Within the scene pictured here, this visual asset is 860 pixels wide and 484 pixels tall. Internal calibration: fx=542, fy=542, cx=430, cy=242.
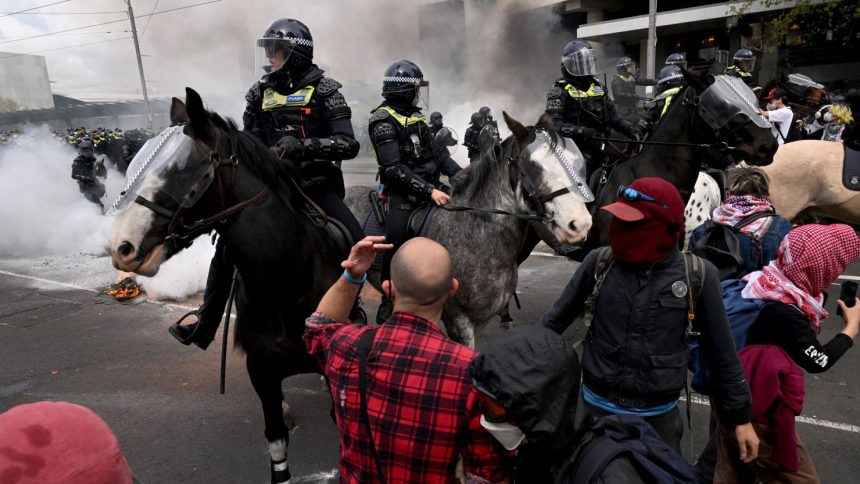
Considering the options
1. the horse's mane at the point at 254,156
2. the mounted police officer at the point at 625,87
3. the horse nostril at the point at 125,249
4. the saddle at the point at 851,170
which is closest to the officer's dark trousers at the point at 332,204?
the horse's mane at the point at 254,156

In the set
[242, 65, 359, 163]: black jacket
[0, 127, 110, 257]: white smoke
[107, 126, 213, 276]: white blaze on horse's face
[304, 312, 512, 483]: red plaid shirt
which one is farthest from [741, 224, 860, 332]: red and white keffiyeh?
[0, 127, 110, 257]: white smoke

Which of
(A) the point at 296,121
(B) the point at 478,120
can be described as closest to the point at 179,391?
(A) the point at 296,121

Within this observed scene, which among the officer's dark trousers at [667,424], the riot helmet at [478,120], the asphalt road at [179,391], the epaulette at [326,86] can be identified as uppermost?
the epaulette at [326,86]

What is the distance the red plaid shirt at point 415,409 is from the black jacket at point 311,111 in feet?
6.88

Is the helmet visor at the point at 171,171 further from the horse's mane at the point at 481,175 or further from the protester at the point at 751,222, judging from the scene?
the protester at the point at 751,222

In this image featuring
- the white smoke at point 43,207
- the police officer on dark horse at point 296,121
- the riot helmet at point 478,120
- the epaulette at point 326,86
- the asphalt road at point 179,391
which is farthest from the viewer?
the riot helmet at point 478,120

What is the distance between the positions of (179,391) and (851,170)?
7.45 meters

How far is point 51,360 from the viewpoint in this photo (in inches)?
236

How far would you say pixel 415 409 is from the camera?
1674 mm

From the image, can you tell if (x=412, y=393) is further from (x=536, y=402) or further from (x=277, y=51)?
(x=277, y=51)

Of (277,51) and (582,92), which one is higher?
(277,51)

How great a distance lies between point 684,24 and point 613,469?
82.9 ft

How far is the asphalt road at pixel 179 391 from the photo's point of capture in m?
3.91

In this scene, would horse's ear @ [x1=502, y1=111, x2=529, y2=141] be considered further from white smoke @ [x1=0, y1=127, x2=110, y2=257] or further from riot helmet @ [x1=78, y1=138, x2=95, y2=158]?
riot helmet @ [x1=78, y1=138, x2=95, y2=158]
